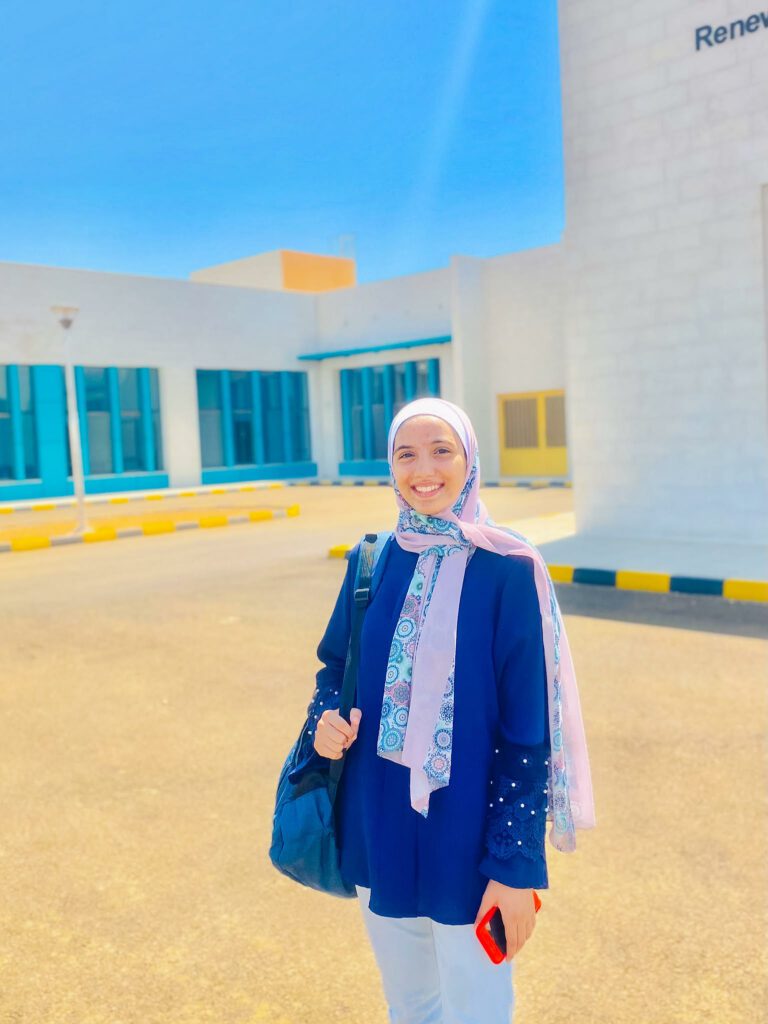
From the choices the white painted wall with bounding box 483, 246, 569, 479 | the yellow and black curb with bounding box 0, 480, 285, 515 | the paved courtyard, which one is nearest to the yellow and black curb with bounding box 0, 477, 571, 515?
the yellow and black curb with bounding box 0, 480, 285, 515

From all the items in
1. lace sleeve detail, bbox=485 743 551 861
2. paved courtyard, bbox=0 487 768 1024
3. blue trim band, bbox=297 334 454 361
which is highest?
blue trim band, bbox=297 334 454 361

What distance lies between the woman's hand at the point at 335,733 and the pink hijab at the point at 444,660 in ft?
0.23

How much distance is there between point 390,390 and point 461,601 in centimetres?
2549

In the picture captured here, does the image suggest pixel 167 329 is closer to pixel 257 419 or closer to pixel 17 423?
pixel 257 419

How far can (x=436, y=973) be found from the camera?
212 centimetres

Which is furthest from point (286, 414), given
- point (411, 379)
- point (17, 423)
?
point (17, 423)

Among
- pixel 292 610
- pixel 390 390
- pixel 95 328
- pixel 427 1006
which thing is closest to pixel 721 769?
pixel 427 1006

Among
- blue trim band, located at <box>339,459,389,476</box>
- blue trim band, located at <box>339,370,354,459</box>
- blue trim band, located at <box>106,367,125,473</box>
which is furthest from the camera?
blue trim band, located at <box>339,370,354,459</box>

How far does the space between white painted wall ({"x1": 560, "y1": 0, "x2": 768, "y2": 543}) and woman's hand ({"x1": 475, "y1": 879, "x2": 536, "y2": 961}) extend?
885cm

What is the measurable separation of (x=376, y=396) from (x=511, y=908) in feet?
85.6

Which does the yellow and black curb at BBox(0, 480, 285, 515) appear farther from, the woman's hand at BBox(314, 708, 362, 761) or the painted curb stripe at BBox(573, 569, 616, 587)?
the woman's hand at BBox(314, 708, 362, 761)

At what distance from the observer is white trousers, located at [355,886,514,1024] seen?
194 cm

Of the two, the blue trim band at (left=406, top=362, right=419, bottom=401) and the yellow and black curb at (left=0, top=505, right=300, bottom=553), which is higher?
the blue trim band at (left=406, top=362, right=419, bottom=401)

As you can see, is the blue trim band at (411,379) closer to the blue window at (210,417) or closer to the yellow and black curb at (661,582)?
the blue window at (210,417)
